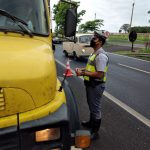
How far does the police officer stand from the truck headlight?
89.4 inches

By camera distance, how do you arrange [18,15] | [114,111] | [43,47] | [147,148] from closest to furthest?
[43,47], [18,15], [147,148], [114,111]

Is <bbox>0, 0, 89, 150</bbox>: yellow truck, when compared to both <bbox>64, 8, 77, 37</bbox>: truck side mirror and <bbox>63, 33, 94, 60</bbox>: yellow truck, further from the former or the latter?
<bbox>63, 33, 94, 60</bbox>: yellow truck

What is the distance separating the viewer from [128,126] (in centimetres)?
627

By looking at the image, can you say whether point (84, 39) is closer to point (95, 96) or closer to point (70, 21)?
point (95, 96)

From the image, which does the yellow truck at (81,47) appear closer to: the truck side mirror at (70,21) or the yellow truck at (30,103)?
the truck side mirror at (70,21)

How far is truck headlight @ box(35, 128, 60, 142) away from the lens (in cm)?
288

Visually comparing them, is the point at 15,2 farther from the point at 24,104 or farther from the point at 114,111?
the point at 114,111

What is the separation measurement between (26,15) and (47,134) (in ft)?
5.57

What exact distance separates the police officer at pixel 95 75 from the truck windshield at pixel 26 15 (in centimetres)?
123

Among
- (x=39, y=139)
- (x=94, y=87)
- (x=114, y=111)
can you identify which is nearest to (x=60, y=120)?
(x=39, y=139)

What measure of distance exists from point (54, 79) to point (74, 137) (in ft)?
1.94

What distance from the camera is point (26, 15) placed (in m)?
4.00

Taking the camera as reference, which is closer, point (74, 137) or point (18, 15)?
point (74, 137)

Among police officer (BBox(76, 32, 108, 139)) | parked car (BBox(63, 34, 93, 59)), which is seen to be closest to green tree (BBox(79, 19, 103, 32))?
parked car (BBox(63, 34, 93, 59))
